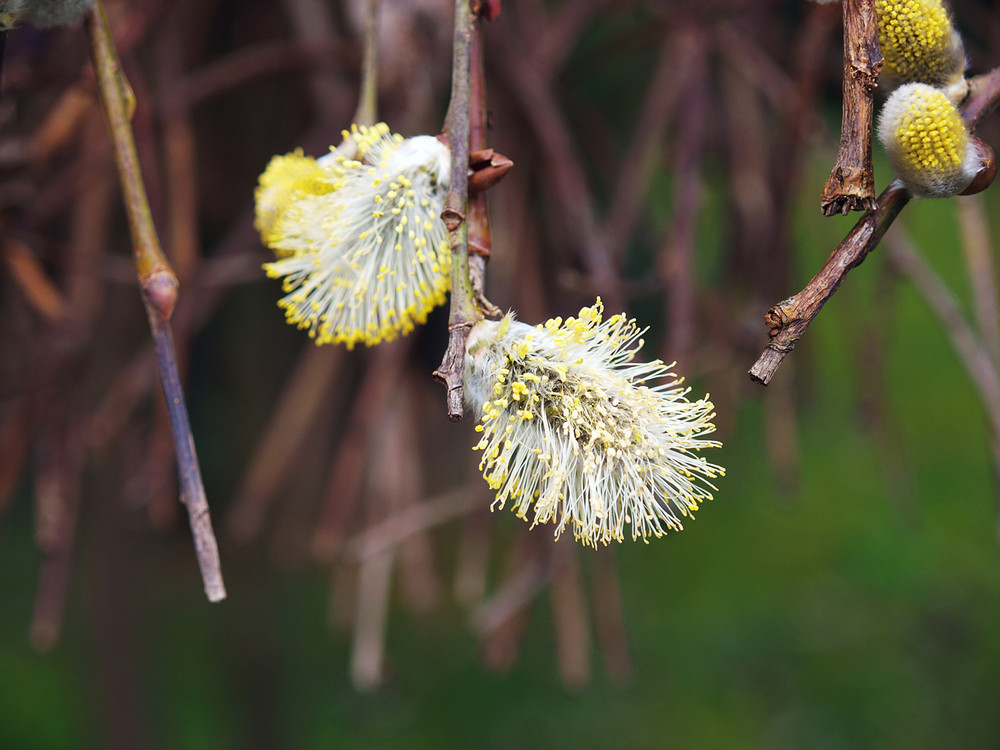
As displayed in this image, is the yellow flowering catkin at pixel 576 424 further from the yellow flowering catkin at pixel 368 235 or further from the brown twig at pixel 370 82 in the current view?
the brown twig at pixel 370 82

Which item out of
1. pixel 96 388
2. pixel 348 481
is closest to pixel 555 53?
pixel 348 481

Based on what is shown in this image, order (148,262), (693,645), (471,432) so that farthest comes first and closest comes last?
(693,645)
(471,432)
(148,262)

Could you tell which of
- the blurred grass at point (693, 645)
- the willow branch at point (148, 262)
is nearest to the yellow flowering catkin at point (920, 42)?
the willow branch at point (148, 262)

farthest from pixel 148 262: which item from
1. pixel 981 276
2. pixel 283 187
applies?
pixel 981 276

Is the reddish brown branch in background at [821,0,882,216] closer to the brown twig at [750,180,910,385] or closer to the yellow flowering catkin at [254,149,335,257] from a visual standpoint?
the brown twig at [750,180,910,385]

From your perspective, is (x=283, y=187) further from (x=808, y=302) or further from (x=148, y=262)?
(x=808, y=302)

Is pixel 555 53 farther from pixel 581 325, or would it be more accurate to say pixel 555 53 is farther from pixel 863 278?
pixel 863 278

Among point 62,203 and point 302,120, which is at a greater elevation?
point 302,120
